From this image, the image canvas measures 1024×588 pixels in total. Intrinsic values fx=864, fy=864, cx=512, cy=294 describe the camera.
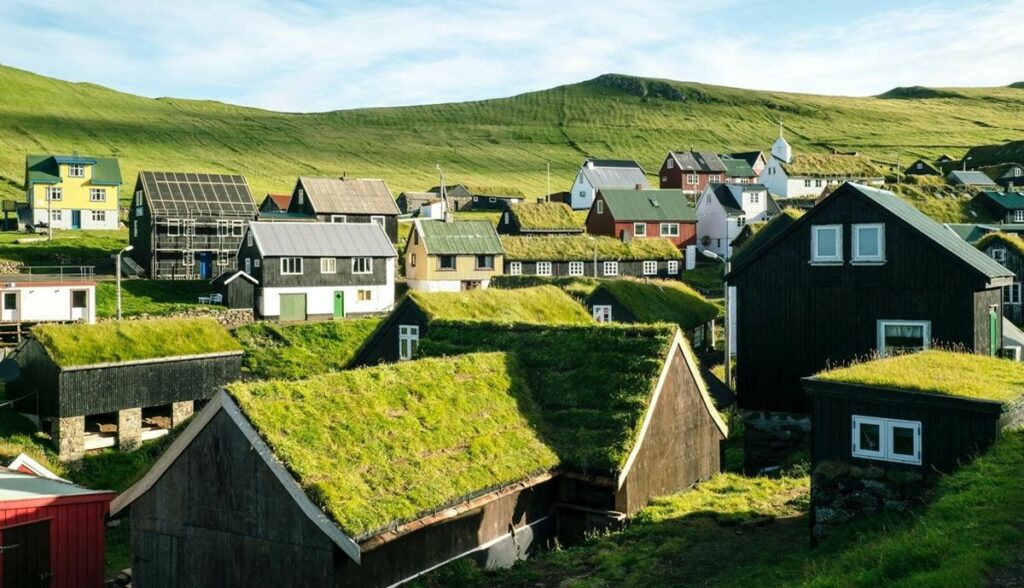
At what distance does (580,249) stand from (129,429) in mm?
44758

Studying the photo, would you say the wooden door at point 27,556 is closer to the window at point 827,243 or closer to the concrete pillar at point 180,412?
the concrete pillar at point 180,412

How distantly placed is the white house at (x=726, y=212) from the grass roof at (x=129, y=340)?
56.8 meters

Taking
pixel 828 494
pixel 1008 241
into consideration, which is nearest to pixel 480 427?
pixel 828 494

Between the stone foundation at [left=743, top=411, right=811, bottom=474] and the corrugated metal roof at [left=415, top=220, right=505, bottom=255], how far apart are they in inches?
1601

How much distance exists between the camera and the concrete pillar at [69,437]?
3459cm

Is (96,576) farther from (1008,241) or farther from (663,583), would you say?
(1008,241)

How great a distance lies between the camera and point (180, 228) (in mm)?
67312

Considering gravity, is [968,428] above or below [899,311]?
below

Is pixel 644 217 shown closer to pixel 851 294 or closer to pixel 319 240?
pixel 319 240

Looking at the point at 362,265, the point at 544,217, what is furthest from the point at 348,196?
the point at 362,265

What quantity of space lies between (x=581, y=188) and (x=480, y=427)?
9475cm

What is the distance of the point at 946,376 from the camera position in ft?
60.6

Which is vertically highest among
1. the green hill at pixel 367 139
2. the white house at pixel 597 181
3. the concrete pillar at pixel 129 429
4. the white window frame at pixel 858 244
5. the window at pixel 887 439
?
the green hill at pixel 367 139

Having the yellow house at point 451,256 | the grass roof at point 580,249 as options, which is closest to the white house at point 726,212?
the grass roof at point 580,249
